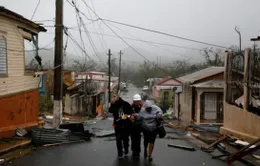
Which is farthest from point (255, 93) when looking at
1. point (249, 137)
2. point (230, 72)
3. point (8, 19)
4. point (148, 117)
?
point (8, 19)

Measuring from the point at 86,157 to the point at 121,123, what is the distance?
1442 millimetres

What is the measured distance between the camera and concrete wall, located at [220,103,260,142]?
1250 cm

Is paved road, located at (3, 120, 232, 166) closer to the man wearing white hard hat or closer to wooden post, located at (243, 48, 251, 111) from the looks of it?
the man wearing white hard hat

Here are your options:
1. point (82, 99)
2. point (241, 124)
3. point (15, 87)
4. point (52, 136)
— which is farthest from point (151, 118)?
point (82, 99)

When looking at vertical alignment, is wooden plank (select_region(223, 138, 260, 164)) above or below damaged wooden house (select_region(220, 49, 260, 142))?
below

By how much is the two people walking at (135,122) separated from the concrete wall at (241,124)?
3.81m

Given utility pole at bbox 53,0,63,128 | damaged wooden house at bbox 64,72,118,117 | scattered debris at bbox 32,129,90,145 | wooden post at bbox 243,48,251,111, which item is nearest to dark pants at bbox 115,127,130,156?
scattered debris at bbox 32,129,90,145

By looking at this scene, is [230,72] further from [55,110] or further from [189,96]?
[189,96]

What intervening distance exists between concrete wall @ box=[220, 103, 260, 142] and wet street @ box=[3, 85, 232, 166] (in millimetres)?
1888

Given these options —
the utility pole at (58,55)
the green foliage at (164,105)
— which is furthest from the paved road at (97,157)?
the green foliage at (164,105)

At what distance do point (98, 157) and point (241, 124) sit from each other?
5.78 m

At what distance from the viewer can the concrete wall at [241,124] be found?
1250 cm

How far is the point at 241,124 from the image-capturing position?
1391 cm

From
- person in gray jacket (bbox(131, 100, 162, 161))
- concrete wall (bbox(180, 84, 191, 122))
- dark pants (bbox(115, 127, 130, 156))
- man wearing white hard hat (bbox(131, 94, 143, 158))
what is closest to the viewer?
person in gray jacket (bbox(131, 100, 162, 161))
